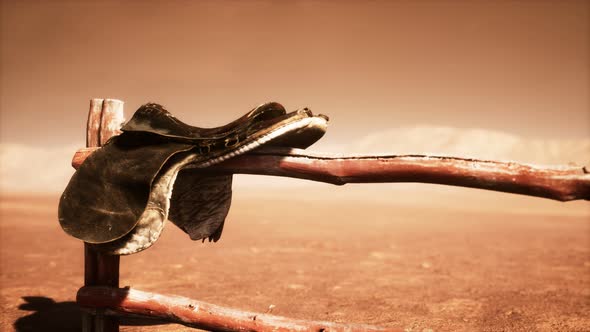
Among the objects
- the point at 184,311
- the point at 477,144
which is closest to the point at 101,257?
the point at 184,311

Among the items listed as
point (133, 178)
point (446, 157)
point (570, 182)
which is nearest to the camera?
point (570, 182)

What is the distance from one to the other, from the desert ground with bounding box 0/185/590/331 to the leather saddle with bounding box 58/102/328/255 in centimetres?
159

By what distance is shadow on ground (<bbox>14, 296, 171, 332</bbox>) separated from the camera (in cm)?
315

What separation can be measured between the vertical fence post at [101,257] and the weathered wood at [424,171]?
0.96 meters

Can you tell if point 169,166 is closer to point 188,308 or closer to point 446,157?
point 188,308

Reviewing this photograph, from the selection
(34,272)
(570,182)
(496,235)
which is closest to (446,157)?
(570,182)

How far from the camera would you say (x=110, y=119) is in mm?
2555

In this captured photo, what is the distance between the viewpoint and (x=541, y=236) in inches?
417

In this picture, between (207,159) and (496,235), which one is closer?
(207,159)

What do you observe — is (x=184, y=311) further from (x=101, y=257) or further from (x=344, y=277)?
(x=344, y=277)

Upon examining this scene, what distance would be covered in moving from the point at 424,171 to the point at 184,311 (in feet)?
5.63

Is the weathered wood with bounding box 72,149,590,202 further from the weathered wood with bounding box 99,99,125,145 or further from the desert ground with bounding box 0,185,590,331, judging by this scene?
the desert ground with bounding box 0,185,590,331

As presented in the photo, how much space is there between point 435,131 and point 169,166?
11241 cm

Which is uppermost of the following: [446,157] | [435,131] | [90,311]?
[435,131]
